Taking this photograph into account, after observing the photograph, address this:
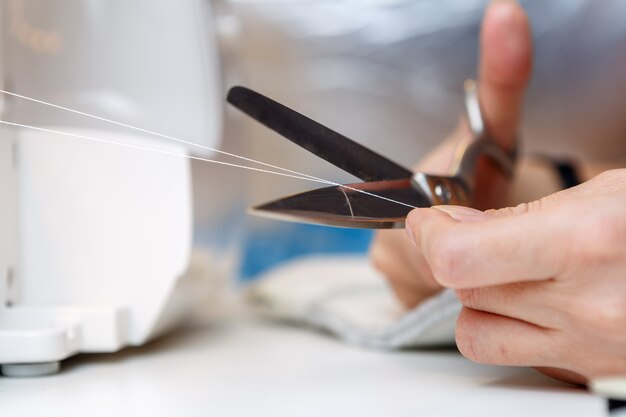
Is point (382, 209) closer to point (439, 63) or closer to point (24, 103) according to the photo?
point (24, 103)

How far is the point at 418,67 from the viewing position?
29.9 inches

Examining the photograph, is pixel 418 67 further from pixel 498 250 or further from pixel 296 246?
pixel 498 250

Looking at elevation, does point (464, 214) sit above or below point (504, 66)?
below

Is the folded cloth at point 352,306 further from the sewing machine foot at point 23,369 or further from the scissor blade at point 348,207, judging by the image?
the sewing machine foot at point 23,369

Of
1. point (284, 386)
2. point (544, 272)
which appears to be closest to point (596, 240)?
point (544, 272)

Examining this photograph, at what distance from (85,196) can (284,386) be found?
0.15 metres

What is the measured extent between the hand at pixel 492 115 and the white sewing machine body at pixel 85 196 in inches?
5.0

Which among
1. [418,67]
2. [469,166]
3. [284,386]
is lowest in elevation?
[284,386]

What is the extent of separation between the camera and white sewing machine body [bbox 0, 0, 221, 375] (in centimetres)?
35

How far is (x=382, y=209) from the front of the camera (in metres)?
0.29

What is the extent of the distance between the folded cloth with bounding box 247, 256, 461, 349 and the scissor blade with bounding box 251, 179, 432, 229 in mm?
72

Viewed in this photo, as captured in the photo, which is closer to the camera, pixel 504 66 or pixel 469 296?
pixel 469 296

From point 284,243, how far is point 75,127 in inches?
16.4

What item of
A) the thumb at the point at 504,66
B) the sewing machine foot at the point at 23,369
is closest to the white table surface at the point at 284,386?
the sewing machine foot at the point at 23,369
